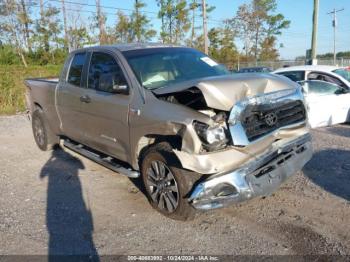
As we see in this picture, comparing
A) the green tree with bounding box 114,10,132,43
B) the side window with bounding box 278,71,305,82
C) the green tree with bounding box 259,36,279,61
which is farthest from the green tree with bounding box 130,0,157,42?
the side window with bounding box 278,71,305,82

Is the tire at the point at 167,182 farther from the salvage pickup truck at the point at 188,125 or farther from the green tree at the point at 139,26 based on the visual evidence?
the green tree at the point at 139,26

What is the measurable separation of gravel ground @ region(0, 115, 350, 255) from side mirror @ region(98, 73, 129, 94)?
144 cm

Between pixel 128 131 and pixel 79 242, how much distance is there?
1.41 m

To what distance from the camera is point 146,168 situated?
14.1ft

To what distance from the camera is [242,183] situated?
142 inches

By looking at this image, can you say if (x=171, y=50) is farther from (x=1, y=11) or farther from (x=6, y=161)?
(x=1, y=11)

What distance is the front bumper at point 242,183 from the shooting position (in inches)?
141

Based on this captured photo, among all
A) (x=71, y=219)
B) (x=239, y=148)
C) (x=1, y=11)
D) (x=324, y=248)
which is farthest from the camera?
(x=1, y=11)

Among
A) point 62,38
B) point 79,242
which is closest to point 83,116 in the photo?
point 79,242

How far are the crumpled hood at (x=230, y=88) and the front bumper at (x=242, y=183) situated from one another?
0.65m

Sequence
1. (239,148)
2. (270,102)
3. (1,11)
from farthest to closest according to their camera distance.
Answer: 1. (1,11)
2. (270,102)
3. (239,148)

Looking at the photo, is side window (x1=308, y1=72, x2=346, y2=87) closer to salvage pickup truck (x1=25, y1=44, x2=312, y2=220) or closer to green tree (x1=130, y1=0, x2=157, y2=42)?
salvage pickup truck (x1=25, y1=44, x2=312, y2=220)

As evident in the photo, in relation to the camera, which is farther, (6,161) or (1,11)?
(1,11)

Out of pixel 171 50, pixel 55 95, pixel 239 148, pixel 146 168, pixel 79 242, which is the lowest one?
pixel 79 242
